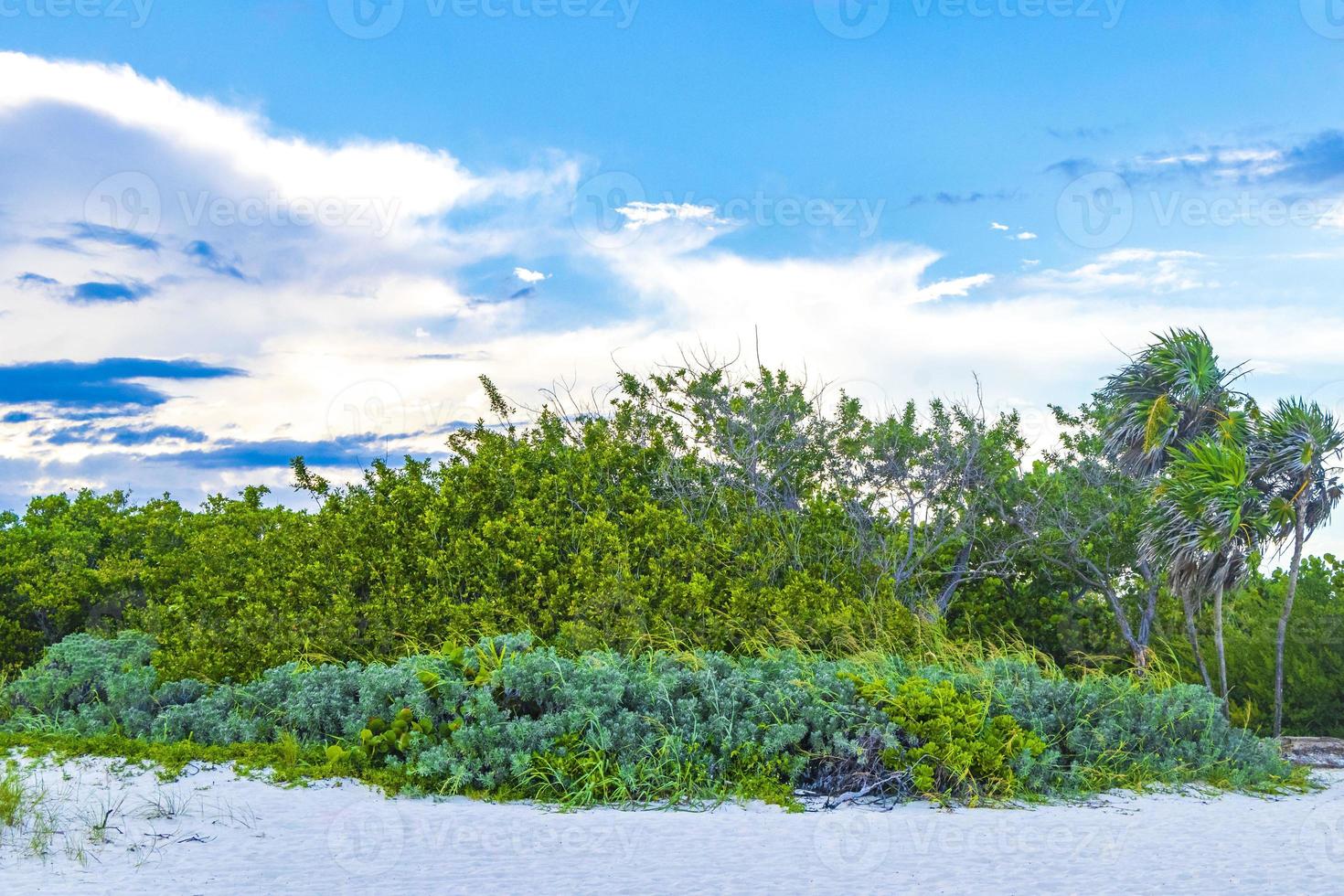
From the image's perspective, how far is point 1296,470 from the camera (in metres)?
14.7

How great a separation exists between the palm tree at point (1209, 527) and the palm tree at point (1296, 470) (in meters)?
0.47

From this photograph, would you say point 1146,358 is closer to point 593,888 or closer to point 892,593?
point 892,593

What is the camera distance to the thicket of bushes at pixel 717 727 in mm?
7344

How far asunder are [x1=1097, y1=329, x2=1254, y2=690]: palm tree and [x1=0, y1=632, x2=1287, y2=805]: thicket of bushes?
7.53 metres

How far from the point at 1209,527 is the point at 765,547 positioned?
5979mm

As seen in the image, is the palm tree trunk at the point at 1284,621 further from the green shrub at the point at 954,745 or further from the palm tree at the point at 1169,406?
the green shrub at the point at 954,745

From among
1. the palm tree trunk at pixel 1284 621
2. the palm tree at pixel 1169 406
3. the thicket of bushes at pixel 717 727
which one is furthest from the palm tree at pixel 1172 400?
the thicket of bushes at pixel 717 727

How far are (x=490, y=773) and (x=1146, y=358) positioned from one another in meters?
13.3

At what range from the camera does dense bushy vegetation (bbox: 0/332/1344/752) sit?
1101cm

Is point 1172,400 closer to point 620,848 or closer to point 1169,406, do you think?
point 1169,406

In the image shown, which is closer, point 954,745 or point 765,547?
point 954,745

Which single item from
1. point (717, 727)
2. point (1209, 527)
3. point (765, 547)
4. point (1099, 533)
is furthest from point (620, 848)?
point (1099, 533)

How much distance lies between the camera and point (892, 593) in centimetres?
1249

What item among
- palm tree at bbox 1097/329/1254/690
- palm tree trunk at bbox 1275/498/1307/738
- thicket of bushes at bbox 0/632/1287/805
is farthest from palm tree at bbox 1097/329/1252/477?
thicket of bushes at bbox 0/632/1287/805
